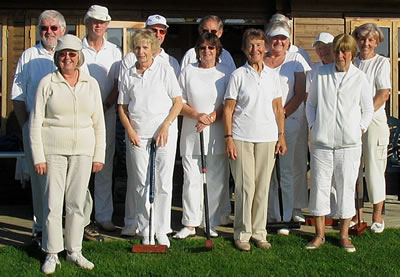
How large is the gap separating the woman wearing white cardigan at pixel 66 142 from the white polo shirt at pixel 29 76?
0.55m

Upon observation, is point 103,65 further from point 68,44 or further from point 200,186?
point 200,186

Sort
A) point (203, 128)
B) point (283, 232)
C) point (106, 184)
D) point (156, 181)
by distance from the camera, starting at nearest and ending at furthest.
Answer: point (156, 181)
point (203, 128)
point (283, 232)
point (106, 184)

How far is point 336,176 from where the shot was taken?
4.93 metres

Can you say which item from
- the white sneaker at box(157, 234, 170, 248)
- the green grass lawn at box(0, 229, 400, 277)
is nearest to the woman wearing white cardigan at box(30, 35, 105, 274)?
the green grass lawn at box(0, 229, 400, 277)

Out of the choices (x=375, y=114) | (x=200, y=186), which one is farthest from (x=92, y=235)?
(x=375, y=114)

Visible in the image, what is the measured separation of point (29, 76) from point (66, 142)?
35.2 inches

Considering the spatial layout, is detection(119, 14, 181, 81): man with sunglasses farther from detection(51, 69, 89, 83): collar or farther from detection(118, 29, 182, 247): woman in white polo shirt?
detection(51, 69, 89, 83): collar

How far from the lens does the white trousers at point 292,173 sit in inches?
219

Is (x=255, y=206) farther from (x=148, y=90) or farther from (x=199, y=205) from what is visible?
(x=148, y=90)

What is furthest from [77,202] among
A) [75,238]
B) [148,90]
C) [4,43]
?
[4,43]

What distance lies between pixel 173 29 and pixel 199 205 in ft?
18.5

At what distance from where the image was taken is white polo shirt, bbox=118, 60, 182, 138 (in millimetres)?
4836

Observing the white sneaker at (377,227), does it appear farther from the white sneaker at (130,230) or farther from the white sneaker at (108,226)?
the white sneaker at (108,226)

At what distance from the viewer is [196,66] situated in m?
5.16
